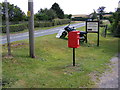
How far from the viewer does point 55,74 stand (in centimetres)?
541

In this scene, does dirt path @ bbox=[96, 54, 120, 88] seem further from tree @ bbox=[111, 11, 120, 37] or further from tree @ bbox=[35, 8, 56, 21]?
tree @ bbox=[35, 8, 56, 21]

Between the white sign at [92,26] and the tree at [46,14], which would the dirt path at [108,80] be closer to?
the white sign at [92,26]

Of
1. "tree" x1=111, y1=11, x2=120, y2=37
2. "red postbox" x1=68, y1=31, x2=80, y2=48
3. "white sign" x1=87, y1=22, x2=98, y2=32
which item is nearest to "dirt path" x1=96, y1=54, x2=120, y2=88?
"red postbox" x1=68, y1=31, x2=80, y2=48

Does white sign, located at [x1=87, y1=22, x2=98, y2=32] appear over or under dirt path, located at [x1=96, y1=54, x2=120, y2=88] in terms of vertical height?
over

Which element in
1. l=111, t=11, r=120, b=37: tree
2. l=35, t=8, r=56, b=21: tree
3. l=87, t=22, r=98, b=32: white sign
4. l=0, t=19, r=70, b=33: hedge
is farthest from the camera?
l=35, t=8, r=56, b=21: tree

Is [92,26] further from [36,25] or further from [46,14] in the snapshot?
[46,14]

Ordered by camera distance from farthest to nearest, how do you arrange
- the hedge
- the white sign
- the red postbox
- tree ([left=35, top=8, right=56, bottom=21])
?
tree ([left=35, top=8, right=56, bottom=21]), the hedge, the white sign, the red postbox


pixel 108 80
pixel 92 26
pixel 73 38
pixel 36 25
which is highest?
pixel 36 25

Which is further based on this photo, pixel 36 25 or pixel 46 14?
pixel 46 14

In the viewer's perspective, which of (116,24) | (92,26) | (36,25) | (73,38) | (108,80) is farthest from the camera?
(36,25)

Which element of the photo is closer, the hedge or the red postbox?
the red postbox

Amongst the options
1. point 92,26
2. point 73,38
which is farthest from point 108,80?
point 92,26

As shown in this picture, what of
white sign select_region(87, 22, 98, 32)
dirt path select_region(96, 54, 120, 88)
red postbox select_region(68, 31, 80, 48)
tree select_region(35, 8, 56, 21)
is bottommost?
dirt path select_region(96, 54, 120, 88)

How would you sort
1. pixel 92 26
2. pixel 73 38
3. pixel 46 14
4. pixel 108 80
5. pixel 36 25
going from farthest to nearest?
pixel 46 14 → pixel 36 25 → pixel 92 26 → pixel 73 38 → pixel 108 80
